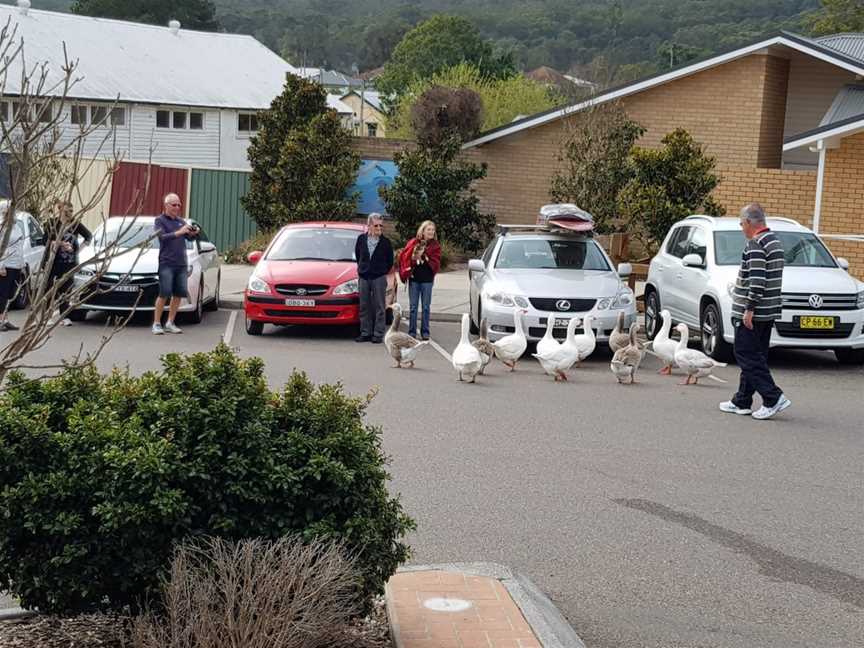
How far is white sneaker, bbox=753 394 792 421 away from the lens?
12266 millimetres

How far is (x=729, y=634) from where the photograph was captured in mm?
6270

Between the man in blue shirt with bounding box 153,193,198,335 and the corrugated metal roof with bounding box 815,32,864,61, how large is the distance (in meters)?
17.8

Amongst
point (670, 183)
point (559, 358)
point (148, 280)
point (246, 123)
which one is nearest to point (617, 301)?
point (559, 358)

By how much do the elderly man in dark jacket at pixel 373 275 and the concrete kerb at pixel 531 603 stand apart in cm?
1077

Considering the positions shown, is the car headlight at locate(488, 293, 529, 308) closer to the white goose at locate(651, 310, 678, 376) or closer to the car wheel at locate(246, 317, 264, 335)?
the white goose at locate(651, 310, 678, 376)

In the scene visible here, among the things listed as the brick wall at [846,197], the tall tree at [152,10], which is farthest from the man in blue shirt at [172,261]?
the tall tree at [152,10]

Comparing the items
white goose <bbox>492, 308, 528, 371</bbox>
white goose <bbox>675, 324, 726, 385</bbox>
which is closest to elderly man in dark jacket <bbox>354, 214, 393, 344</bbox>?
white goose <bbox>492, 308, 528, 371</bbox>

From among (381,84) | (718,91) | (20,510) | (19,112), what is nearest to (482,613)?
(20,510)

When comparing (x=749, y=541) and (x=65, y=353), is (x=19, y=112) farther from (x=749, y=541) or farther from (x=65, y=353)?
(x=65, y=353)

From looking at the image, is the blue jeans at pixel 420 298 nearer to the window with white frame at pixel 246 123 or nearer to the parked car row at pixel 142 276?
the parked car row at pixel 142 276

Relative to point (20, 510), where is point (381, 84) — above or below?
above

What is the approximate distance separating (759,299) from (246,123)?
4157cm

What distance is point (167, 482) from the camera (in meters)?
5.18

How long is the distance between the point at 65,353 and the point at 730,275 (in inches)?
336
